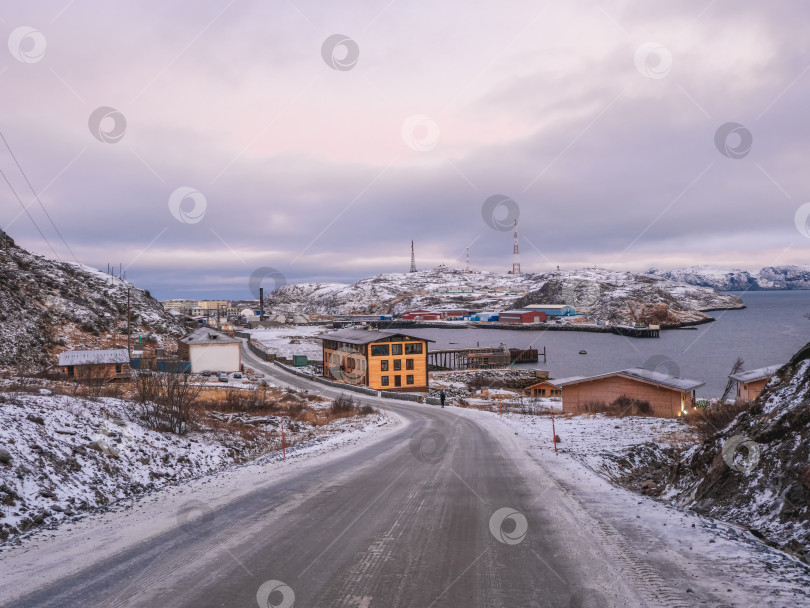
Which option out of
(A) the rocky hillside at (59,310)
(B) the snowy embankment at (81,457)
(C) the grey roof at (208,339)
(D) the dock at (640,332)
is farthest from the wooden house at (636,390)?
(D) the dock at (640,332)

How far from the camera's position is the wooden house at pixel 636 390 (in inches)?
1427

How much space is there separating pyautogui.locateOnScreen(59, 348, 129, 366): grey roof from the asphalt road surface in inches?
1662

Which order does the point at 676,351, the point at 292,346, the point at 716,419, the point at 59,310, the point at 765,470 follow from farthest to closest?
the point at 676,351 → the point at 292,346 → the point at 59,310 → the point at 716,419 → the point at 765,470

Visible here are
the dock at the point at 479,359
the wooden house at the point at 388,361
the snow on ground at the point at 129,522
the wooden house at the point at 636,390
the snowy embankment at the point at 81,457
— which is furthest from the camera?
the dock at the point at 479,359

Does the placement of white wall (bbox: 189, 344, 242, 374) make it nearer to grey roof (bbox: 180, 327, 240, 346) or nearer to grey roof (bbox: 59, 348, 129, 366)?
grey roof (bbox: 180, 327, 240, 346)

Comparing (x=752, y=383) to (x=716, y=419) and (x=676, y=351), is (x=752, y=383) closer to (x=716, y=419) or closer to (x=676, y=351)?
(x=716, y=419)

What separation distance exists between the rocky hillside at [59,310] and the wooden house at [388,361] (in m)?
33.8

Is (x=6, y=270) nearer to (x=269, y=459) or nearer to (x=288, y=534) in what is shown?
(x=269, y=459)

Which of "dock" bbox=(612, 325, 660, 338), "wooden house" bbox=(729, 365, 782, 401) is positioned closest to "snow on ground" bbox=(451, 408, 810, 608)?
"wooden house" bbox=(729, 365, 782, 401)

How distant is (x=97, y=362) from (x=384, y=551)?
46.2 meters

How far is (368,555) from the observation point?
838 centimetres

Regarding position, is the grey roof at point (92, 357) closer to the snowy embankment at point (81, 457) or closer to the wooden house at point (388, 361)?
the wooden house at point (388, 361)

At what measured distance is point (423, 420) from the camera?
34.3 m

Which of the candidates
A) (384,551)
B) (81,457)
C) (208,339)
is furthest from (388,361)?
(384,551)
